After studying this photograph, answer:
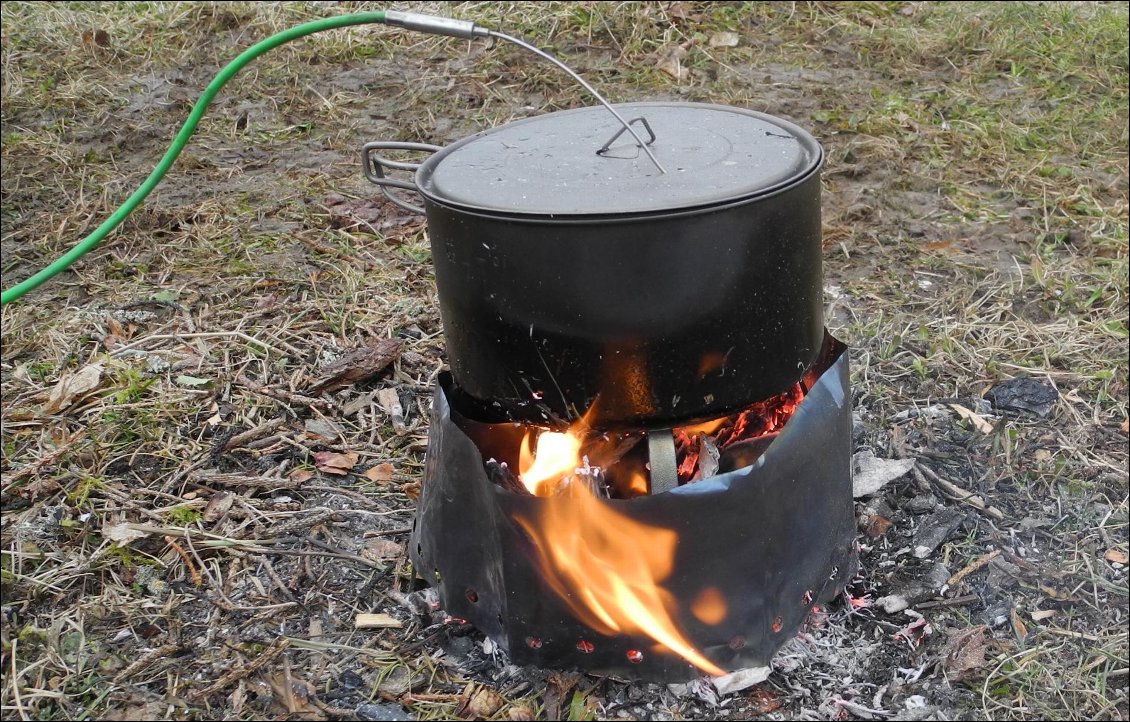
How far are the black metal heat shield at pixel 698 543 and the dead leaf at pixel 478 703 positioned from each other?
0.10 m

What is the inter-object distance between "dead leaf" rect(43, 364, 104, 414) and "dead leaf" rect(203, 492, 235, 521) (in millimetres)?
721

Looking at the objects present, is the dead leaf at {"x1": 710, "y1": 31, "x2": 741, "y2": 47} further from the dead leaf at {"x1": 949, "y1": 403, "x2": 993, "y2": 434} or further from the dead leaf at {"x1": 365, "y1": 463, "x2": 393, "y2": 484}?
the dead leaf at {"x1": 365, "y1": 463, "x2": 393, "y2": 484}

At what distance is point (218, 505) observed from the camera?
2857 mm

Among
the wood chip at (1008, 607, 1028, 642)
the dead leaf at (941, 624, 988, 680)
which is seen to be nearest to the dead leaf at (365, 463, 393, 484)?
the dead leaf at (941, 624, 988, 680)

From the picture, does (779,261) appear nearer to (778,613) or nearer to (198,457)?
(778,613)

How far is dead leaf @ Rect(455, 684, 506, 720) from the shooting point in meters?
2.23

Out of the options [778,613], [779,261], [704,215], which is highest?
[704,215]

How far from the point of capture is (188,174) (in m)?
4.91

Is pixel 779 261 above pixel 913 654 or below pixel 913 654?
above

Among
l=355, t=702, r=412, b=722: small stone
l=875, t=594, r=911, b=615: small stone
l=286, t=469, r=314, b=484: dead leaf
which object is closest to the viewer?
l=355, t=702, r=412, b=722: small stone

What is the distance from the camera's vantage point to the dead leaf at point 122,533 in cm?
271

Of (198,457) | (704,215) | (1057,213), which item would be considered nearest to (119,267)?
(198,457)

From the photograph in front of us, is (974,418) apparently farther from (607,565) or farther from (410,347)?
(410,347)

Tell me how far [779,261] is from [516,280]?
0.53m
